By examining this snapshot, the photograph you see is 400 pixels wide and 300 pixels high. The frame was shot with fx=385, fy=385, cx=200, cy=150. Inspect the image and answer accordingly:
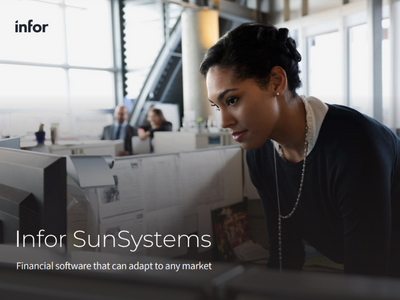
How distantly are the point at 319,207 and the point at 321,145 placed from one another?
0.55 ft

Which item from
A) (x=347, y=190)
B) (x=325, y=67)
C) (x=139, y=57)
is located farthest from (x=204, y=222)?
(x=139, y=57)

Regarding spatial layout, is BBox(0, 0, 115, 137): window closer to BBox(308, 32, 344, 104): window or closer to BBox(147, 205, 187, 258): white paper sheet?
BBox(308, 32, 344, 104): window

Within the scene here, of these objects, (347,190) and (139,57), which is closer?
(347,190)

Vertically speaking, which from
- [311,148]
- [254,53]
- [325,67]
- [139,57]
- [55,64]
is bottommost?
[311,148]

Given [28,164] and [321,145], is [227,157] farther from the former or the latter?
[28,164]

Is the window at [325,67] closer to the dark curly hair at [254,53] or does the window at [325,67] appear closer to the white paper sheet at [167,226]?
the white paper sheet at [167,226]

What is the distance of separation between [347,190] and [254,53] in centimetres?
37

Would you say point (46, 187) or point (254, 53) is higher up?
point (254, 53)

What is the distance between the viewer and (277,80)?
0.92 metres

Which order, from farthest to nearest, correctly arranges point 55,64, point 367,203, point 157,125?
point 55,64 → point 157,125 → point 367,203

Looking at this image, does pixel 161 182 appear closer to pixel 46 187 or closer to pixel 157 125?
pixel 46 187

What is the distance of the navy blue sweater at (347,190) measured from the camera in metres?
0.81

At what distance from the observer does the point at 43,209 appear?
1.72 feet

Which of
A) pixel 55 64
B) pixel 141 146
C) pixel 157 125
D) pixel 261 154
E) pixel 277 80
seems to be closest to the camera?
pixel 277 80
